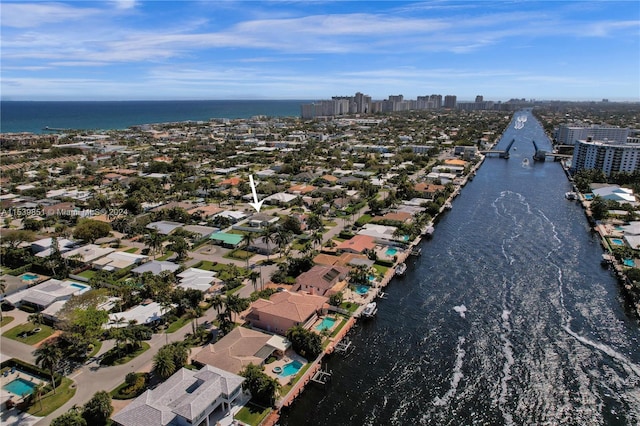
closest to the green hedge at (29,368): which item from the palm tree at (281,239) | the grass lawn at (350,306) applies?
the grass lawn at (350,306)

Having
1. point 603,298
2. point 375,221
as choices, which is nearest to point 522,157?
point 375,221

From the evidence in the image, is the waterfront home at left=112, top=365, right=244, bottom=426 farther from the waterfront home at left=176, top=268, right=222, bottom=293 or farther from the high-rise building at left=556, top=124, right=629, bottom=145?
the high-rise building at left=556, top=124, right=629, bottom=145

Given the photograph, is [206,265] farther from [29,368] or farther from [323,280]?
[29,368]

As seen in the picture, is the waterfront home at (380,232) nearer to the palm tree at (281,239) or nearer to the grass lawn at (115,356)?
the palm tree at (281,239)

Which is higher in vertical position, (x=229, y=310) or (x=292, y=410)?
(x=229, y=310)

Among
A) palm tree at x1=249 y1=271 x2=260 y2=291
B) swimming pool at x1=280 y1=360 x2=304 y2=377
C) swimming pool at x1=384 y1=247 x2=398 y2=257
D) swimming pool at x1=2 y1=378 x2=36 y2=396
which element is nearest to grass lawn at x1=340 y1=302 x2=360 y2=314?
swimming pool at x1=280 y1=360 x2=304 y2=377

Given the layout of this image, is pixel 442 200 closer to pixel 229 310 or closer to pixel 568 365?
pixel 568 365

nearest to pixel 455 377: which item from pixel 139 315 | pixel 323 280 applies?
pixel 323 280
